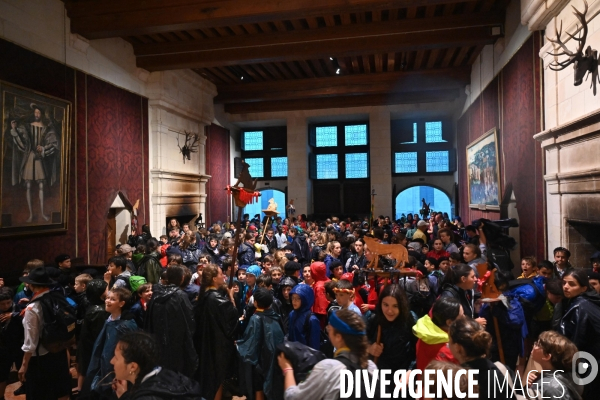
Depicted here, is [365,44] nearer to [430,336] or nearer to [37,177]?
[37,177]

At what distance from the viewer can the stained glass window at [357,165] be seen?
1833cm

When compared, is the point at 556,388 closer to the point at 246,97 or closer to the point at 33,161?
the point at 33,161

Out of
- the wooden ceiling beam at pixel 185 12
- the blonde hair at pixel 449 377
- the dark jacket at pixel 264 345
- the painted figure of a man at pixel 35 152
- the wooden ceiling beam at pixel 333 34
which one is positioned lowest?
the dark jacket at pixel 264 345

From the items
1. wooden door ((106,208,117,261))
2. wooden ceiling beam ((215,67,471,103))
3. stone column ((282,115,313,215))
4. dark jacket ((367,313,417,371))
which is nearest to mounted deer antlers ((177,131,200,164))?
wooden ceiling beam ((215,67,471,103))

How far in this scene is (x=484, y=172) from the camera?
9656mm

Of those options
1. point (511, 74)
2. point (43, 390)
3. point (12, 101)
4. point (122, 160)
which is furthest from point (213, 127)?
point (43, 390)

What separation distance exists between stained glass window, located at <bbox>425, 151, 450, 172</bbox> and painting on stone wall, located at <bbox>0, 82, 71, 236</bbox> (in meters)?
14.5

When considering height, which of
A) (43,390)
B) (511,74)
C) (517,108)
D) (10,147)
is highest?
(511,74)

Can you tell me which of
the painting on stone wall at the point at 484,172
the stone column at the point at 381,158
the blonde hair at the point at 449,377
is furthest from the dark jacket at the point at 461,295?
the stone column at the point at 381,158

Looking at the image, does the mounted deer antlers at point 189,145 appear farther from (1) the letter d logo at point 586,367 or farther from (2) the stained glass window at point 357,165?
(1) the letter d logo at point 586,367

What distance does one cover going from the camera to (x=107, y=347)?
2.95 metres

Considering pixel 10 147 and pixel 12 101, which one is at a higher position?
pixel 12 101

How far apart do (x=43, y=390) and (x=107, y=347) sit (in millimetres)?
1102

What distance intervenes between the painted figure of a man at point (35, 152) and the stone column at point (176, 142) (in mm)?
3412
